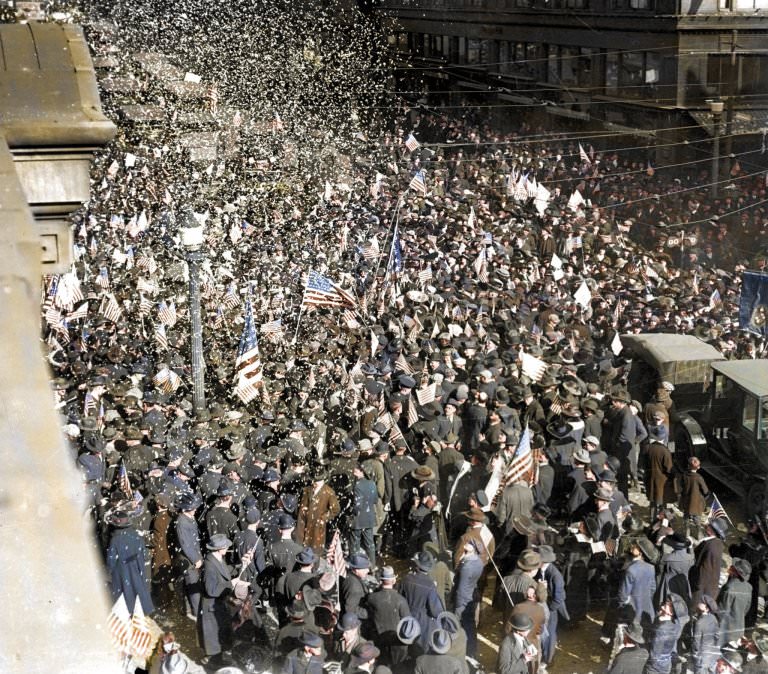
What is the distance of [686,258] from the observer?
25.7 m

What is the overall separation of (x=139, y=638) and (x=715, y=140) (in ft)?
97.4

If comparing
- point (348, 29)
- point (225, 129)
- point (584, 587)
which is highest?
point (348, 29)

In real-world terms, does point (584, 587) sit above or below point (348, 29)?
below

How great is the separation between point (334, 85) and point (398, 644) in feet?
147

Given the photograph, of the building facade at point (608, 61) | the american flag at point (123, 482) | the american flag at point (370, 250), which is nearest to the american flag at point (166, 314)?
the american flag at point (370, 250)

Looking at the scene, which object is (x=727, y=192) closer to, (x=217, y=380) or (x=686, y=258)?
(x=686, y=258)

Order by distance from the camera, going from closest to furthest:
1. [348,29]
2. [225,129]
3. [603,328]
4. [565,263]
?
[603,328]
[565,263]
[225,129]
[348,29]

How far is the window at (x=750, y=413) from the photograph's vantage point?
12.3 metres

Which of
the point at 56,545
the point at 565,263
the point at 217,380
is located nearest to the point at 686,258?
the point at 565,263

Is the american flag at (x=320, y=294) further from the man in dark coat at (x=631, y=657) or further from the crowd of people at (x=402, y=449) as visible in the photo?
the man in dark coat at (x=631, y=657)

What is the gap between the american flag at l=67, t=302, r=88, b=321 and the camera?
16689 millimetres

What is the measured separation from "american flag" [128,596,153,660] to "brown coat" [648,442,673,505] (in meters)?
6.48

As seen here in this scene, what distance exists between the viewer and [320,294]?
15.7m

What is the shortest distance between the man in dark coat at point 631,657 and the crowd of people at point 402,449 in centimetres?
2
